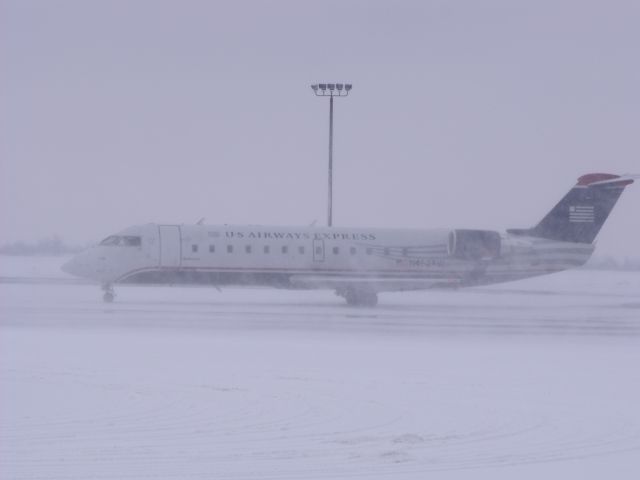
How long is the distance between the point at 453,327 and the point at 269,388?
1111 centimetres

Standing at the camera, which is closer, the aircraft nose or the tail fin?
the aircraft nose

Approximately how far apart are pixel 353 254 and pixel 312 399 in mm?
19995

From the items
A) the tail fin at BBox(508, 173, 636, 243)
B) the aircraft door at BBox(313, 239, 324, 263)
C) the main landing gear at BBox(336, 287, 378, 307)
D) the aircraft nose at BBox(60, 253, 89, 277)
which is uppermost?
the tail fin at BBox(508, 173, 636, 243)

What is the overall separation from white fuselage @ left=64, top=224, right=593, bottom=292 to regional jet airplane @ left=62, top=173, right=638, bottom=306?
3 centimetres

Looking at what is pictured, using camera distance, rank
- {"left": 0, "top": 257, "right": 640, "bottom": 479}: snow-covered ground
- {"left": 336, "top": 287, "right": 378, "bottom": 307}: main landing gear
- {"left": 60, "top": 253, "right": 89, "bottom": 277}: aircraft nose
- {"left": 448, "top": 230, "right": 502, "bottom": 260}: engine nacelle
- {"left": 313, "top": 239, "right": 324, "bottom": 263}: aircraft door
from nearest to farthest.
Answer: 1. {"left": 0, "top": 257, "right": 640, "bottom": 479}: snow-covered ground
2. {"left": 60, "top": 253, "right": 89, "bottom": 277}: aircraft nose
3. {"left": 336, "top": 287, "right": 378, "bottom": 307}: main landing gear
4. {"left": 313, "top": 239, "right": 324, "bottom": 263}: aircraft door
5. {"left": 448, "top": 230, "right": 502, "bottom": 260}: engine nacelle

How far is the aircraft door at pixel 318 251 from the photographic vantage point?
1255 inches

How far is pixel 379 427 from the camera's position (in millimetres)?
10648

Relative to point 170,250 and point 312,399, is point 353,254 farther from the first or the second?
point 312,399

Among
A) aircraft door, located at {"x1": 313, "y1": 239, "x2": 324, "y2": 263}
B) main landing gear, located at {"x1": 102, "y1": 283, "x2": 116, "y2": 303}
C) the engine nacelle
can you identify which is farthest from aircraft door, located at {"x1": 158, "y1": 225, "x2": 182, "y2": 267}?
the engine nacelle

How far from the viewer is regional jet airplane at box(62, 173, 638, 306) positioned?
31.0 metres

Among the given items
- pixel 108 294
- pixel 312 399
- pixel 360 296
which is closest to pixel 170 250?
pixel 108 294

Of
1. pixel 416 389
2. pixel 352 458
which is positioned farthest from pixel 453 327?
pixel 352 458

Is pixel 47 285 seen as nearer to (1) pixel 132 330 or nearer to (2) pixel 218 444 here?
(1) pixel 132 330

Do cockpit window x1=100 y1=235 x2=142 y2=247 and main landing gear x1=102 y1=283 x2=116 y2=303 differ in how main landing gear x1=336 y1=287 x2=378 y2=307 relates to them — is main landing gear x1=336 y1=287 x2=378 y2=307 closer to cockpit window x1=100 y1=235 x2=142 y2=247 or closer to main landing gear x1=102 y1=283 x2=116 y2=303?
cockpit window x1=100 y1=235 x2=142 y2=247
